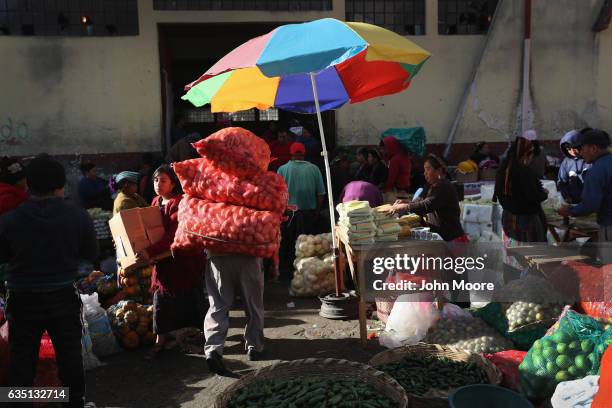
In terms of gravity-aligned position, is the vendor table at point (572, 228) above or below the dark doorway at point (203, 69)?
below

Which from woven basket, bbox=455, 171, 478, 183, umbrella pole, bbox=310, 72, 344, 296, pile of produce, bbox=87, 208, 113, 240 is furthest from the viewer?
woven basket, bbox=455, 171, 478, 183

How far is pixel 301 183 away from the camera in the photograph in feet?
25.6

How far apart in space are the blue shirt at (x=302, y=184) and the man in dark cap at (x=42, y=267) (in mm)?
4407

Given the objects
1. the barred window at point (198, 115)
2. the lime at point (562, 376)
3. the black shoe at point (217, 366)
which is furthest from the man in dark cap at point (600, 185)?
the barred window at point (198, 115)

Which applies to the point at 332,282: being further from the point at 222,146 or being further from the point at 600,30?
the point at 600,30

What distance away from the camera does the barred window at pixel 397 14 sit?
40.2 feet

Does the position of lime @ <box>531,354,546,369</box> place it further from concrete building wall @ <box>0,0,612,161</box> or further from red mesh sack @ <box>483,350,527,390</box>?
concrete building wall @ <box>0,0,612,161</box>

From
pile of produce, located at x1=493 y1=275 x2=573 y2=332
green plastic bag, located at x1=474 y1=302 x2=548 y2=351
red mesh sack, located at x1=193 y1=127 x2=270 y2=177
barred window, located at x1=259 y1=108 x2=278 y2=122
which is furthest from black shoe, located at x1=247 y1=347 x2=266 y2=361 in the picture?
barred window, located at x1=259 y1=108 x2=278 y2=122

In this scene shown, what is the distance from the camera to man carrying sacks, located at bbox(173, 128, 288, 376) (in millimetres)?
4230

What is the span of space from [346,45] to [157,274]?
262 centimetres

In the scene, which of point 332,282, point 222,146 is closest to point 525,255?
point 332,282

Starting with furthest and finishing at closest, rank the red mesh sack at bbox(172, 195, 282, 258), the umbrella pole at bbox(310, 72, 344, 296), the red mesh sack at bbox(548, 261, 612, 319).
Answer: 1. the umbrella pole at bbox(310, 72, 344, 296)
2. the red mesh sack at bbox(548, 261, 612, 319)
3. the red mesh sack at bbox(172, 195, 282, 258)

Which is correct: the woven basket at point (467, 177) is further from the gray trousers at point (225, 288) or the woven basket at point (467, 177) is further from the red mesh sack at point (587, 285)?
the gray trousers at point (225, 288)

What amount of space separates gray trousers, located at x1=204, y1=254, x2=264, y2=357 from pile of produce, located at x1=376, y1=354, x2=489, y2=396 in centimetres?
125
